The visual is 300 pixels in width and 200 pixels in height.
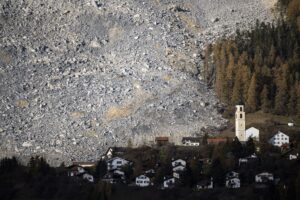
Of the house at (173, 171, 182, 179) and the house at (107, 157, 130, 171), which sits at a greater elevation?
the house at (107, 157, 130, 171)

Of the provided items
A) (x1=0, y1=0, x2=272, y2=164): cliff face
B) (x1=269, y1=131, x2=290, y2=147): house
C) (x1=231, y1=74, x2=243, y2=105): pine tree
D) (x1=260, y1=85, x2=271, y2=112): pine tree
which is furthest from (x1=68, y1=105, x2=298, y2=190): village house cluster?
(x1=231, y1=74, x2=243, y2=105): pine tree

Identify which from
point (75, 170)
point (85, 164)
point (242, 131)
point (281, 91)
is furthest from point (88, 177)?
point (281, 91)

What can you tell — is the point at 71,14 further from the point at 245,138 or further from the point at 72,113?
the point at 245,138

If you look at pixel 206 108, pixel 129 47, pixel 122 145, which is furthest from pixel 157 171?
pixel 129 47

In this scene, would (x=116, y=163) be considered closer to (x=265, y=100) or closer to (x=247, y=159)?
(x=247, y=159)

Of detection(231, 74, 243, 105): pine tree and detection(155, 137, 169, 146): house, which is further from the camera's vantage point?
detection(231, 74, 243, 105): pine tree

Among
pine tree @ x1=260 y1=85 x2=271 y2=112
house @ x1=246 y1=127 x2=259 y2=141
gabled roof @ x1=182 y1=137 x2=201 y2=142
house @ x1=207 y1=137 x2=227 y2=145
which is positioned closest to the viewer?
house @ x1=207 y1=137 x2=227 y2=145

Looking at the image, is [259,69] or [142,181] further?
[259,69]

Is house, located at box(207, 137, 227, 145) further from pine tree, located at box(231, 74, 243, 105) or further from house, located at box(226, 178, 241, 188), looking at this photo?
pine tree, located at box(231, 74, 243, 105)
